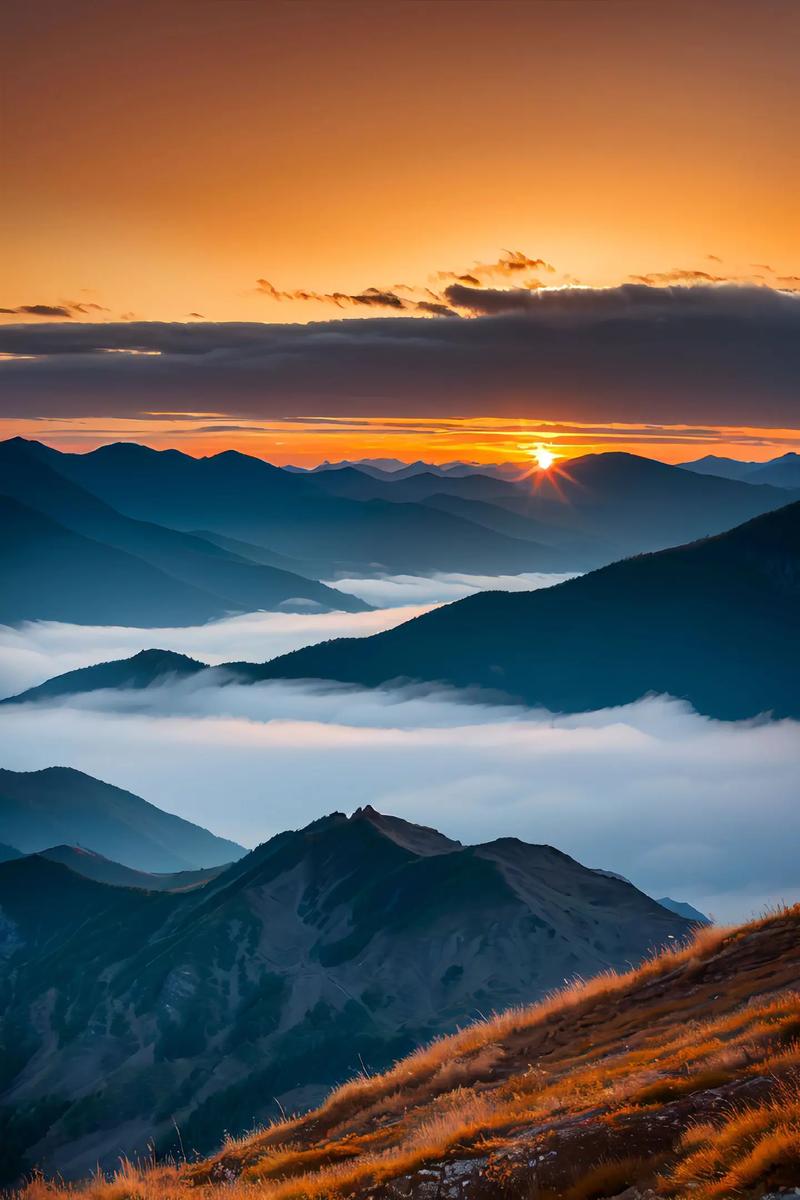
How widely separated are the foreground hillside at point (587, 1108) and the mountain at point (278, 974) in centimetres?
10229

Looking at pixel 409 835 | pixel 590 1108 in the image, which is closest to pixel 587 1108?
pixel 590 1108

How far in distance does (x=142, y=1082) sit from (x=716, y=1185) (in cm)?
14503

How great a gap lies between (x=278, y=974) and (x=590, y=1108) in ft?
468

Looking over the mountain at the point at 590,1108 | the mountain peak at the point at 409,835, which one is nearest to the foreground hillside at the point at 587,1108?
the mountain at the point at 590,1108

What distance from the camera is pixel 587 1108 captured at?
14156 mm

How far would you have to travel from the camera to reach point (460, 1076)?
20938mm

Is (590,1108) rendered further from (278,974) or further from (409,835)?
(409,835)

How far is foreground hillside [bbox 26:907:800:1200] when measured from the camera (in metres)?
11.3

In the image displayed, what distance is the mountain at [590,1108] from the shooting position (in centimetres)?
1127

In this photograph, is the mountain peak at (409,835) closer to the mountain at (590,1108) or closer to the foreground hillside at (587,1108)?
the foreground hillside at (587,1108)

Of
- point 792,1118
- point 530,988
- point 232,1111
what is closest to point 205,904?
point 232,1111

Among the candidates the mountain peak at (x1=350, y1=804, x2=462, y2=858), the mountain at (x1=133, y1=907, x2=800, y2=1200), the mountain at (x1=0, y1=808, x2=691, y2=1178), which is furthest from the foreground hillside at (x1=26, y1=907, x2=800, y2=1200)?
the mountain peak at (x1=350, y1=804, x2=462, y2=858)

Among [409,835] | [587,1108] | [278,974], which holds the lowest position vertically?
[278,974]

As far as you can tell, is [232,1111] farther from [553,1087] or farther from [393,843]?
[553,1087]
